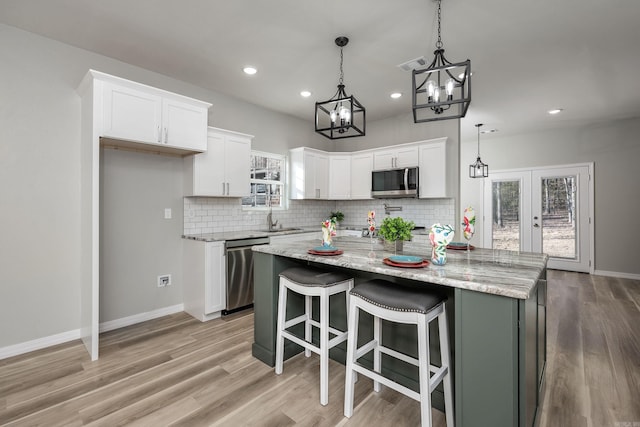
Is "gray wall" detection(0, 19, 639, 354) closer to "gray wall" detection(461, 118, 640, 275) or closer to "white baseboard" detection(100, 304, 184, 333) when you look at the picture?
"white baseboard" detection(100, 304, 184, 333)

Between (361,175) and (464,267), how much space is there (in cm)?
363

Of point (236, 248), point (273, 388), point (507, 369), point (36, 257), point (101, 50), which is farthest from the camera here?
point (236, 248)

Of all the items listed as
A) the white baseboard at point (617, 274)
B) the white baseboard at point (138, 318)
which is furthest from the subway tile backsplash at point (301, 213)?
the white baseboard at point (617, 274)

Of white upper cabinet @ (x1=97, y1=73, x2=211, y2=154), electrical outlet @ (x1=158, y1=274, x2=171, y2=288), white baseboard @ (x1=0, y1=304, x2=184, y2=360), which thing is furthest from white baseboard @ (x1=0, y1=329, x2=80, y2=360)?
white upper cabinet @ (x1=97, y1=73, x2=211, y2=154)

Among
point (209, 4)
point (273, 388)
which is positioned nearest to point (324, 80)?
point (209, 4)

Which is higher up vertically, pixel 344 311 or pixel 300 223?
pixel 300 223

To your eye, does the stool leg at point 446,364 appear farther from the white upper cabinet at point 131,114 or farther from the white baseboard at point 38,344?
the white baseboard at point 38,344

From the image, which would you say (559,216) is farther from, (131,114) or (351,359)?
(131,114)

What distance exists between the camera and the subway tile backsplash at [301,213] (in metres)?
3.84

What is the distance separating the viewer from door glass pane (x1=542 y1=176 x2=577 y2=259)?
233 inches

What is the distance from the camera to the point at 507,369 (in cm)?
131

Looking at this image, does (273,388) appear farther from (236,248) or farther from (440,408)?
(236,248)

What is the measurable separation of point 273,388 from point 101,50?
3.50m

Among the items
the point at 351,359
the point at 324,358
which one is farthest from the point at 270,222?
the point at 351,359
